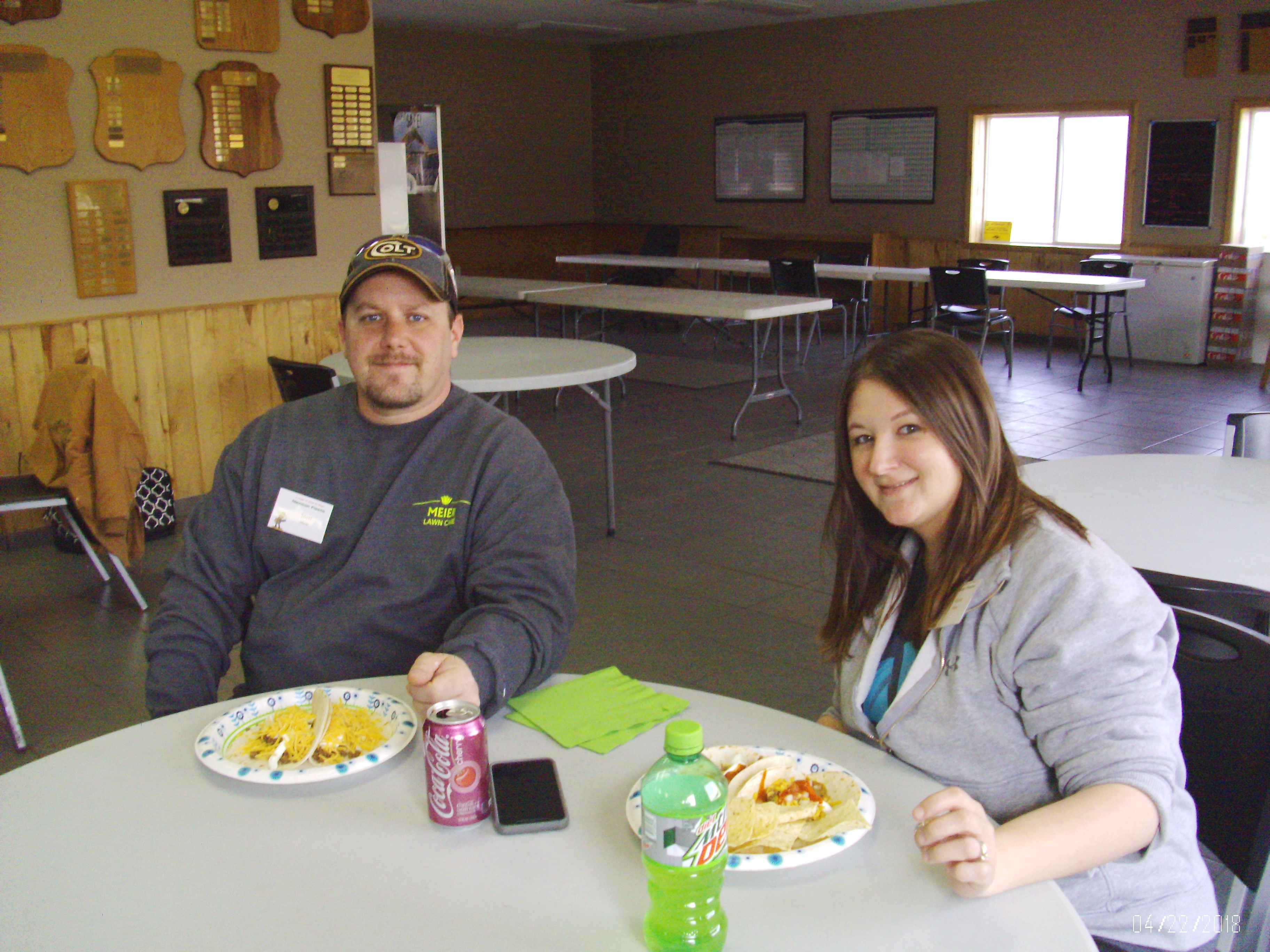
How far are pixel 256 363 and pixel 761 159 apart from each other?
8342 millimetres

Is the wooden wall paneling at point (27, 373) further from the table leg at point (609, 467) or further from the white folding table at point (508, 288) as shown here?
the white folding table at point (508, 288)

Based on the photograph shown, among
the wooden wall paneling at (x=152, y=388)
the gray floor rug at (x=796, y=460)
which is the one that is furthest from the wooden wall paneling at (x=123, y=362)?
the gray floor rug at (x=796, y=460)

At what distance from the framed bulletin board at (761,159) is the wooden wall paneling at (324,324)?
302 inches

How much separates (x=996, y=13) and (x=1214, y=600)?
9.54m

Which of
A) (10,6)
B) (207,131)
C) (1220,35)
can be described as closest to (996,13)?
(1220,35)

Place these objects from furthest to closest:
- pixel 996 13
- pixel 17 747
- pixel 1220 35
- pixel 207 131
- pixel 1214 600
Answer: pixel 996 13 → pixel 1220 35 → pixel 207 131 → pixel 17 747 → pixel 1214 600

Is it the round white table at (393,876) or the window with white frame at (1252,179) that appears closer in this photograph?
the round white table at (393,876)

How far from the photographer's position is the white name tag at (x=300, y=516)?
1.75 m

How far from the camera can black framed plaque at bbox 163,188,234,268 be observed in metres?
4.75

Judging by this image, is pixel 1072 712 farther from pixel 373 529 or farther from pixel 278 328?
pixel 278 328

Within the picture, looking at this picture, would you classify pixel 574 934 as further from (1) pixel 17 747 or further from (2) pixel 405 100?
(2) pixel 405 100

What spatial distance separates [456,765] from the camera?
113cm

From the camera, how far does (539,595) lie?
1.65 metres

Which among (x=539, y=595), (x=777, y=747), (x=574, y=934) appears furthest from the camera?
(x=539, y=595)
